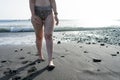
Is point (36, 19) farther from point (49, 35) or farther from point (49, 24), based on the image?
point (49, 35)

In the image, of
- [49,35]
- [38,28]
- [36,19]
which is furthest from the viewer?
[38,28]

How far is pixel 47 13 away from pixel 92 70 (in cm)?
174

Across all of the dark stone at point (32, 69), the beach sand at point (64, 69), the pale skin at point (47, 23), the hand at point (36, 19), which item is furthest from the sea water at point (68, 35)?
the dark stone at point (32, 69)

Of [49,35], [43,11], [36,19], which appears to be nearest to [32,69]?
[49,35]

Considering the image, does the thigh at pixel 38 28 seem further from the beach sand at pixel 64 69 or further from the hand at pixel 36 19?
the beach sand at pixel 64 69

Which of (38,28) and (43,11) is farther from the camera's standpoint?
(38,28)

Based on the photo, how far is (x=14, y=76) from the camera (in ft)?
18.5

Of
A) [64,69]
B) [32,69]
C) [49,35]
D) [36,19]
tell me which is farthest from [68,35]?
[32,69]

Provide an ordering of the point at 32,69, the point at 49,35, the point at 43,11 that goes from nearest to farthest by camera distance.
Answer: the point at 32,69
the point at 49,35
the point at 43,11

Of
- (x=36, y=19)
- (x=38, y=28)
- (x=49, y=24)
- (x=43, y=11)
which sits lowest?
(x=38, y=28)

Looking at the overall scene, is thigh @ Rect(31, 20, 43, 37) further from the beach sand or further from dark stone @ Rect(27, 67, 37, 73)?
dark stone @ Rect(27, 67, 37, 73)

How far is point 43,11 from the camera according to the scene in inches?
259

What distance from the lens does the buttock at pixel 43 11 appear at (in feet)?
21.5

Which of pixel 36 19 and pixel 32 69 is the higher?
pixel 36 19
